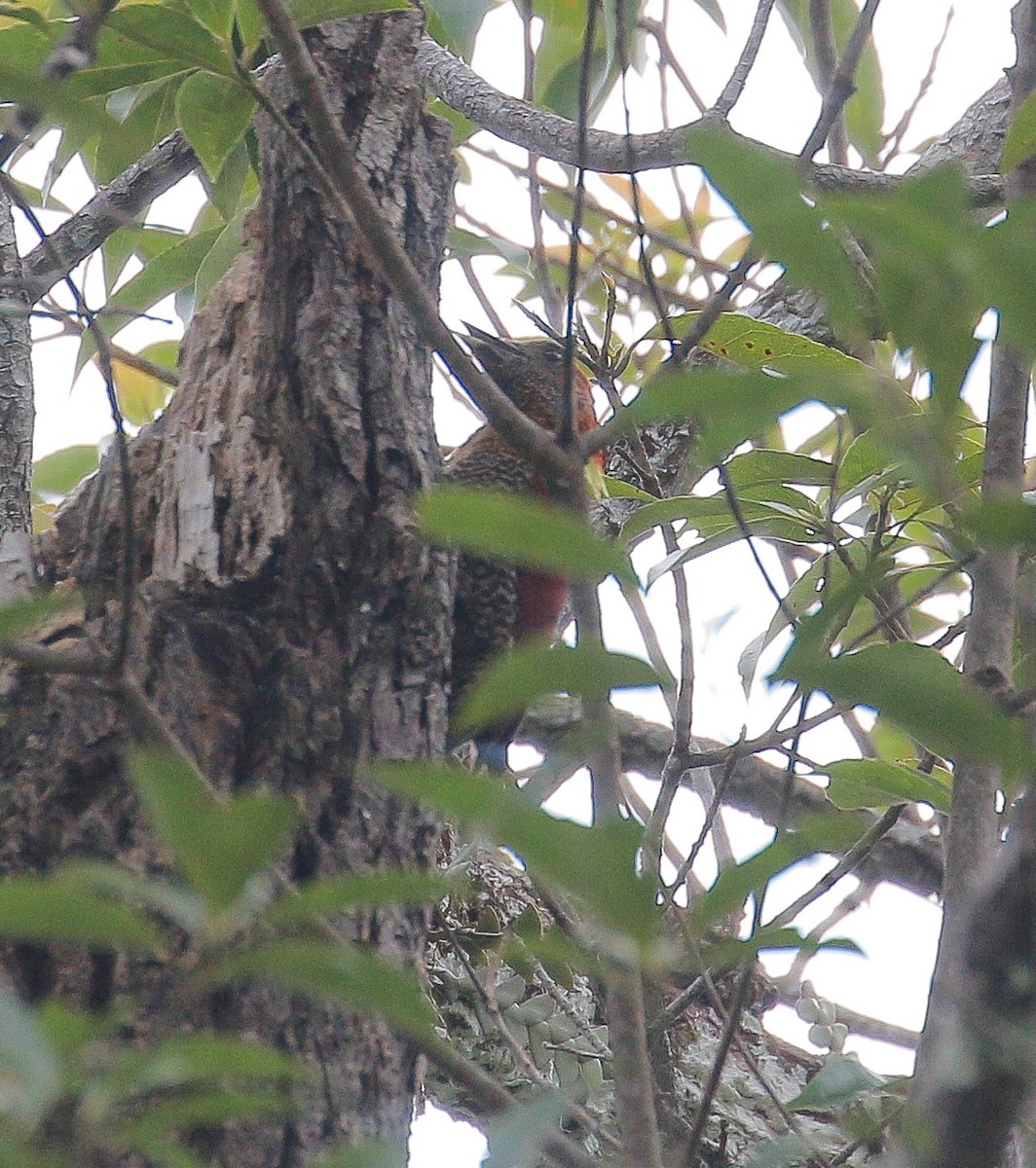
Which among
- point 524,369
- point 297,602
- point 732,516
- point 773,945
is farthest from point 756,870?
point 524,369

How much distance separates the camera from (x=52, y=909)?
54cm

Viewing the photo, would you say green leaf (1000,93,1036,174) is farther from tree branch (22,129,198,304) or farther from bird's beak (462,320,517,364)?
bird's beak (462,320,517,364)

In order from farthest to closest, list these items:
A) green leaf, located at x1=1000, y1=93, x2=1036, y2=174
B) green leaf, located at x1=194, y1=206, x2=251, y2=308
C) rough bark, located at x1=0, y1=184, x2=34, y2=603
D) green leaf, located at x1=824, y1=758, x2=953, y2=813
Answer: green leaf, located at x1=194, y1=206, x2=251, y2=308 → rough bark, located at x1=0, y1=184, x2=34, y2=603 → green leaf, located at x1=824, y1=758, x2=953, y2=813 → green leaf, located at x1=1000, y1=93, x2=1036, y2=174

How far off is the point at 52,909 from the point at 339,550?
2.92 ft

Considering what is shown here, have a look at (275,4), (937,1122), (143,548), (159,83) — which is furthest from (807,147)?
(159,83)

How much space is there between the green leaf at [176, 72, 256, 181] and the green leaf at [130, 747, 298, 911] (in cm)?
128

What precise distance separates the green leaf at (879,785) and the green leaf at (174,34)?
3.32 ft

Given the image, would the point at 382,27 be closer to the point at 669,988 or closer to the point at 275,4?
the point at 275,4

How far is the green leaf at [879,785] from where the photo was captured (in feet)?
4.99

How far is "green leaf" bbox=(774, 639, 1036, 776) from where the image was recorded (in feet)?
1.70

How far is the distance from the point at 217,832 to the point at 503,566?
1.65 m

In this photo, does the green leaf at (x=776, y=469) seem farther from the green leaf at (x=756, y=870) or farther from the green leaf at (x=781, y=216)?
the green leaf at (x=781, y=216)

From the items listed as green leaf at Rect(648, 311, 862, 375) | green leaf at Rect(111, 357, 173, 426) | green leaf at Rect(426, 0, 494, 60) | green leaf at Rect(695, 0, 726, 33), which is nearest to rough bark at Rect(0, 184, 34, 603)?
green leaf at Rect(426, 0, 494, 60)

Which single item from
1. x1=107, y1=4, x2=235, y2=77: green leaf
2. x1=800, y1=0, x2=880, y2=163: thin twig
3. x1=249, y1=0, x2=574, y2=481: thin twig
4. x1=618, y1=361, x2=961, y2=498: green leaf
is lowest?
x1=618, y1=361, x2=961, y2=498: green leaf
